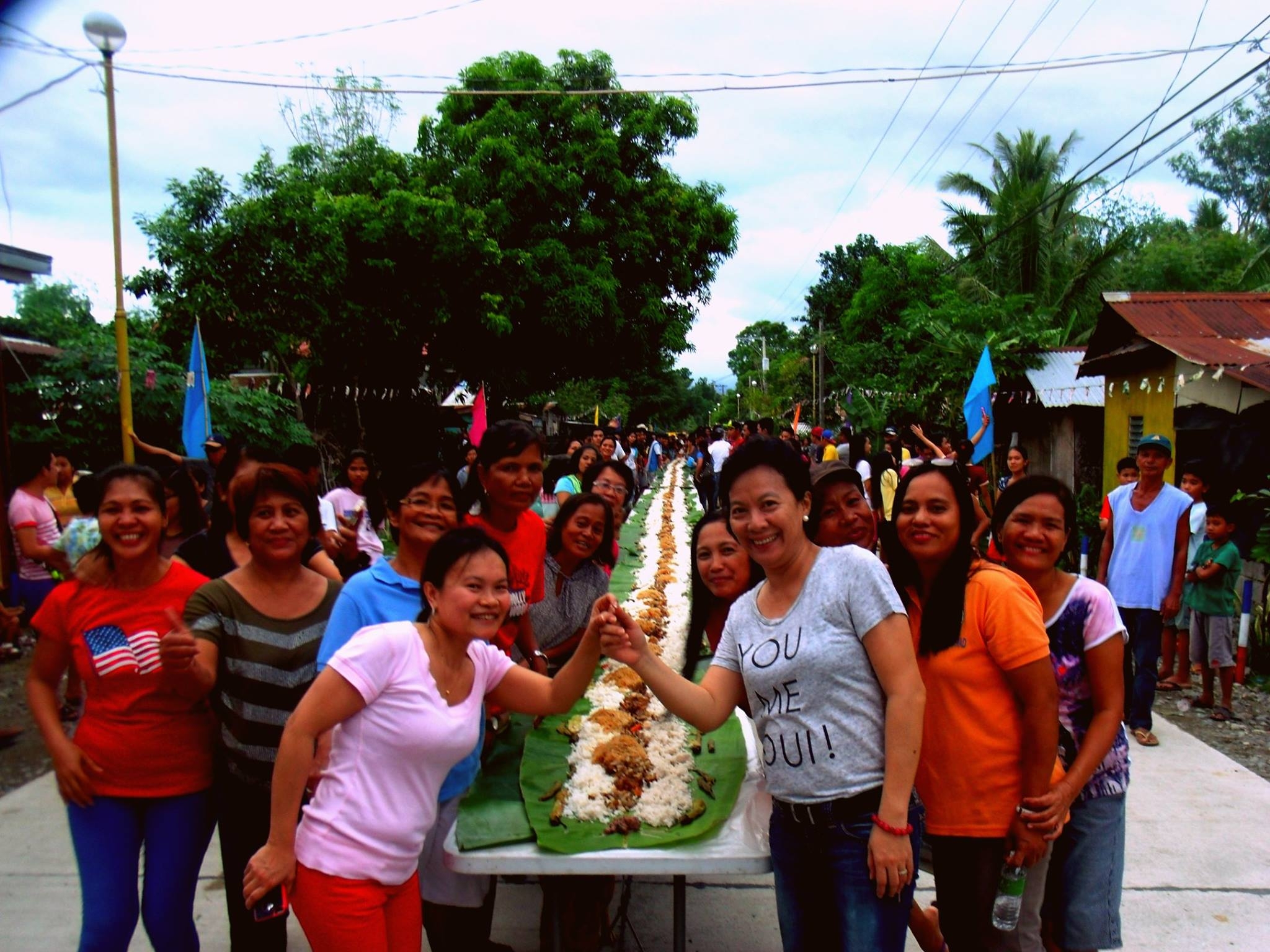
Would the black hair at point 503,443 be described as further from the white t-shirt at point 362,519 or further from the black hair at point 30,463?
the black hair at point 30,463

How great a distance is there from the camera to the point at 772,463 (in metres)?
2.39

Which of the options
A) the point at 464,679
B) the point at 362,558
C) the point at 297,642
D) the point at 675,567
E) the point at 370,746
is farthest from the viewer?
the point at 675,567

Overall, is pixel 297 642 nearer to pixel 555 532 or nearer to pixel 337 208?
pixel 555 532

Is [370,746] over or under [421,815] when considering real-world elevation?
over

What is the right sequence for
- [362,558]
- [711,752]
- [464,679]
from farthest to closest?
1. [362,558]
2. [711,752]
3. [464,679]

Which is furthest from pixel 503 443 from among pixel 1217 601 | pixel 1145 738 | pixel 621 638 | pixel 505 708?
pixel 1217 601

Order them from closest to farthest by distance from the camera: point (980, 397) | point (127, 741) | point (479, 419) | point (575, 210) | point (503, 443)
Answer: point (127, 741) → point (503, 443) → point (980, 397) → point (479, 419) → point (575, 210)

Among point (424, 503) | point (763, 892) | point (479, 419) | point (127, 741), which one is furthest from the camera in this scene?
point (479, 419)

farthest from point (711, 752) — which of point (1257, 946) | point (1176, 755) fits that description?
point (1176, 755)

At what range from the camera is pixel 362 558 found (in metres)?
5.62

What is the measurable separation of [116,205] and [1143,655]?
10368mm

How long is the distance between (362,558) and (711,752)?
2.87 m

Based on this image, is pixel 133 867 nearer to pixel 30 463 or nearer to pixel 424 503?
pixel 424 503

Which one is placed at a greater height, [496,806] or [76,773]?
[76,773]
